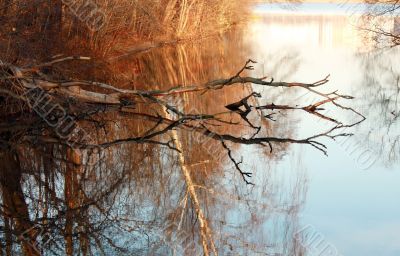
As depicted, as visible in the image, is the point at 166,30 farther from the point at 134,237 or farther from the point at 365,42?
the point at 134,237

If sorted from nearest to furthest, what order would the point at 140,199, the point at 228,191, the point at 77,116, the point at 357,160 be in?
the point at 140,199 < the point at 228,191 < the point at 77,116 < the point at 357,160

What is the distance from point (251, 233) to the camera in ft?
11.1

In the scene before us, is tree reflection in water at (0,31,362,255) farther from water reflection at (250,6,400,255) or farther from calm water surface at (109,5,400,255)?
water reflection at (250,6,400,255)

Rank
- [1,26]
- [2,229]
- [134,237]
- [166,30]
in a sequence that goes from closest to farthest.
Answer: [2,229] → [134,237] → [1,26] → [166,30]

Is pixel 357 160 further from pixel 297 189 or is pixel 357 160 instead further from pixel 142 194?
pixel 142 194

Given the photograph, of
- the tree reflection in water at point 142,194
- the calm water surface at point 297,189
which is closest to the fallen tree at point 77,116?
the tree reflection in water at point 142,194

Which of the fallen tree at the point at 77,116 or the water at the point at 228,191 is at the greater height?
the fallen tree at the point at 77,116

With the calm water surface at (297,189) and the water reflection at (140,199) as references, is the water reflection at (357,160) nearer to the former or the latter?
the calm water surface at (297,189)

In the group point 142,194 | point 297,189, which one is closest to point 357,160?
point 297,189

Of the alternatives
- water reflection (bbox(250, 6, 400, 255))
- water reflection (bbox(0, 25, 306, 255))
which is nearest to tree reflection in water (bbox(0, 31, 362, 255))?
water reflection (bbox(0, 25, 306, 255))

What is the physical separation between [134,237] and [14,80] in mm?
1481

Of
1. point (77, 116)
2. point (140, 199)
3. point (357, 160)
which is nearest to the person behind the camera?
point (140, 199)

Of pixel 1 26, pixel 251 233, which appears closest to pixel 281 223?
pixel 251 233

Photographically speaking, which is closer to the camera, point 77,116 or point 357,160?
point 77,116
